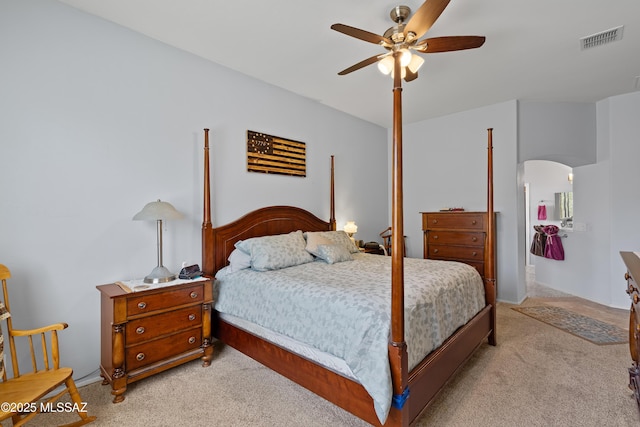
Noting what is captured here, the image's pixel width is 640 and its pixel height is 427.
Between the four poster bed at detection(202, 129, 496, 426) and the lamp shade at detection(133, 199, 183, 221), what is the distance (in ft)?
1.64

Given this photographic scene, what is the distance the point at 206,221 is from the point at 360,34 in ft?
7.03

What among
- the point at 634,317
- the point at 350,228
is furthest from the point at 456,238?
the point at 634,317

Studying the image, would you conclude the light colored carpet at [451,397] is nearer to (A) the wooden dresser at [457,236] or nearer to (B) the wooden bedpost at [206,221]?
(B) the wooden bedpost at [206,221]

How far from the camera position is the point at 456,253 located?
4215 mm

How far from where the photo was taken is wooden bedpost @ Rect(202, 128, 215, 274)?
296cm

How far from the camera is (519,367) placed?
2496 mm

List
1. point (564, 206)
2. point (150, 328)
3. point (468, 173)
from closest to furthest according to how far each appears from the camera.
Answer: point (150, 328)
point (468, 173)
point (564, 206)

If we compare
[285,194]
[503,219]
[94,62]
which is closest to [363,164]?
[285,194]

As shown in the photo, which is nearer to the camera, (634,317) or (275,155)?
(634,317)

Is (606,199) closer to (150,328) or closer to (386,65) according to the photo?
(386,65)

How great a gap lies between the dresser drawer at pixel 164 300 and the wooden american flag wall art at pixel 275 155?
1.54 metres

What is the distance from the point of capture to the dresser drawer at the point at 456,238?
13.2 ft

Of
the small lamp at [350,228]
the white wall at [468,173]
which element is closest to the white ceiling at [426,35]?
the white wall at [468,173]

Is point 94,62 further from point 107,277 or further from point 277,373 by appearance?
point 277,373
